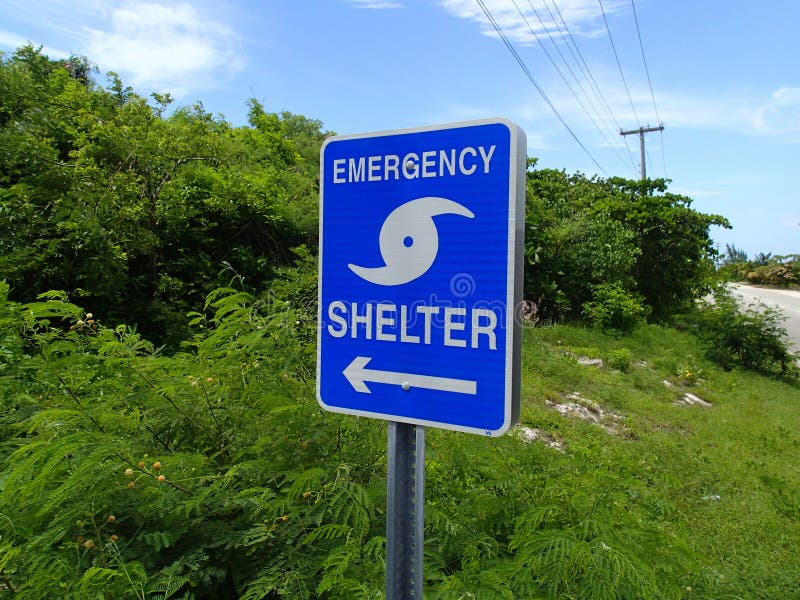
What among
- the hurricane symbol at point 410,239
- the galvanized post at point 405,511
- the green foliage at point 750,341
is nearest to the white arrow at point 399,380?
the galvanized post at point 405,511

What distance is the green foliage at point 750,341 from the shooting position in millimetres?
10812

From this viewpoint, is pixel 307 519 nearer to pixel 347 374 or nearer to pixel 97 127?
pixel 347 374

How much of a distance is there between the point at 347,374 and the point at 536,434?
4.95 m

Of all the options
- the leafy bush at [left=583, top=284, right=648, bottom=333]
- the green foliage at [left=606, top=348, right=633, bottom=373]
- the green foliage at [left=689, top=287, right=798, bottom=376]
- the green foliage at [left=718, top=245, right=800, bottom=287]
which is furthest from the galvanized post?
the green foliage at [left=718, top=245, right=800, bottom=287]

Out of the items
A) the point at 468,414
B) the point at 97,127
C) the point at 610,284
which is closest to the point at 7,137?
the point at 97,127

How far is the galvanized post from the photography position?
4.29ft

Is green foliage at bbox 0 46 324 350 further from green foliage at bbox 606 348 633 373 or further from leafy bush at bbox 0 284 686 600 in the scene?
green foliage at bbox 606 348 633 373

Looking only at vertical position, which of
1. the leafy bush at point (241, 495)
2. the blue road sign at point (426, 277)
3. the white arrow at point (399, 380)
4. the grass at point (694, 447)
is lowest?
the grass at point (694, 447)

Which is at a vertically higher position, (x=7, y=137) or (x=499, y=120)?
(x=7, y=137)

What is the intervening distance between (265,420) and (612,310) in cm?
1068

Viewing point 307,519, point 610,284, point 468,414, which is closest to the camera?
point 468,414

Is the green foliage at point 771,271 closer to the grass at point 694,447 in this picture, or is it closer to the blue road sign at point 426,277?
the grass at point 694,447

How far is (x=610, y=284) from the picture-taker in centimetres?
1261

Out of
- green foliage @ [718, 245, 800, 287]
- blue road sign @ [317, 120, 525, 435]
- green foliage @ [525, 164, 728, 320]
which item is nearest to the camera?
blue road sign @ [317, 120, 525, 435]
